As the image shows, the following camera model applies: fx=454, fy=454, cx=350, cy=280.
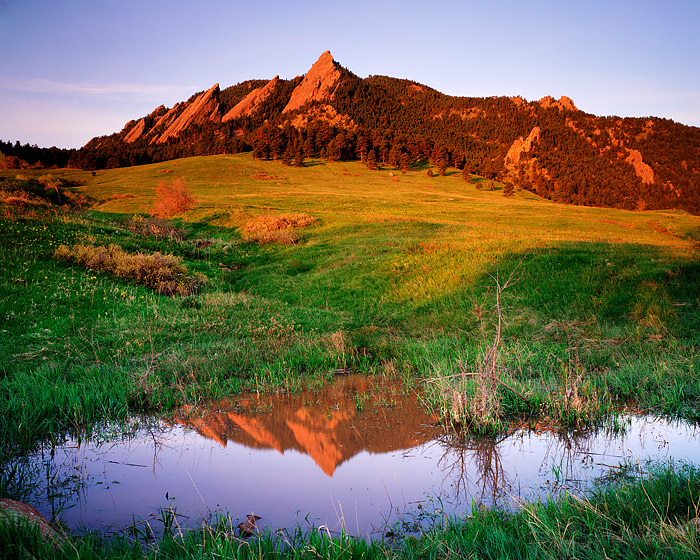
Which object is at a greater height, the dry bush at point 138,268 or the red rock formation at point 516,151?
the red rock formation at point 516,151

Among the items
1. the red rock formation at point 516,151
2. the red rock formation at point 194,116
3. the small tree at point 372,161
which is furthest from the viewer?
the red rock formation at point 194,116

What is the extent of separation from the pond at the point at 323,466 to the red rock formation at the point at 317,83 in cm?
15265

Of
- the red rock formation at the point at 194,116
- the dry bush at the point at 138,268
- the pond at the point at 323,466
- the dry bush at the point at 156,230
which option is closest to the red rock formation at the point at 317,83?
the red rock formation at the point at 194,116

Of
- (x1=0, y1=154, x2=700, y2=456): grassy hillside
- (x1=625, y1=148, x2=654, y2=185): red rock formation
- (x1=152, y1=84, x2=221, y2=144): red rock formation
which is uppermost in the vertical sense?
→ (x1=152, y1=84, x2=221, y2=144): red rock formation

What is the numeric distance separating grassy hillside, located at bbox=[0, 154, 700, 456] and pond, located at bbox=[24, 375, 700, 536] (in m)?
0.85

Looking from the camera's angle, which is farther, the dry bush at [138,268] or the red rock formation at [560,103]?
the red rock formation at [560,103]

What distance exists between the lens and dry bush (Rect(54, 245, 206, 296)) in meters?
16.3

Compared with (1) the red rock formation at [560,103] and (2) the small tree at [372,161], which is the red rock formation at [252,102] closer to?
(2) the small tree at [372,161]

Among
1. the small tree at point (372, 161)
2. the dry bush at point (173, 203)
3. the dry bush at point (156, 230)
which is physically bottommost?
the dry bush at point (156, 230)

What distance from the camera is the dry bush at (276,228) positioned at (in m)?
30.8

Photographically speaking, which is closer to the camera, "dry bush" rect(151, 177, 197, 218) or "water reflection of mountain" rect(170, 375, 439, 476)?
"water reflection of mountain" rect(170, 375, 439, 476)

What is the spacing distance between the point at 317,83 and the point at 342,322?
167238 millimetres

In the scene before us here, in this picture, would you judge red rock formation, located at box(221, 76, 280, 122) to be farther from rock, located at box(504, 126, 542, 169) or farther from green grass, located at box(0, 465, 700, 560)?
green grass, located at box(0, 465, 700, 560)

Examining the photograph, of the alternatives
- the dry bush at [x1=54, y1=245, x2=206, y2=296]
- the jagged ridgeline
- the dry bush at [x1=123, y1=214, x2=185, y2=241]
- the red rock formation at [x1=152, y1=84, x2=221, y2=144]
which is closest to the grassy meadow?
the dry bush at [x1=54, y1=245, x2=206, y2=296]
